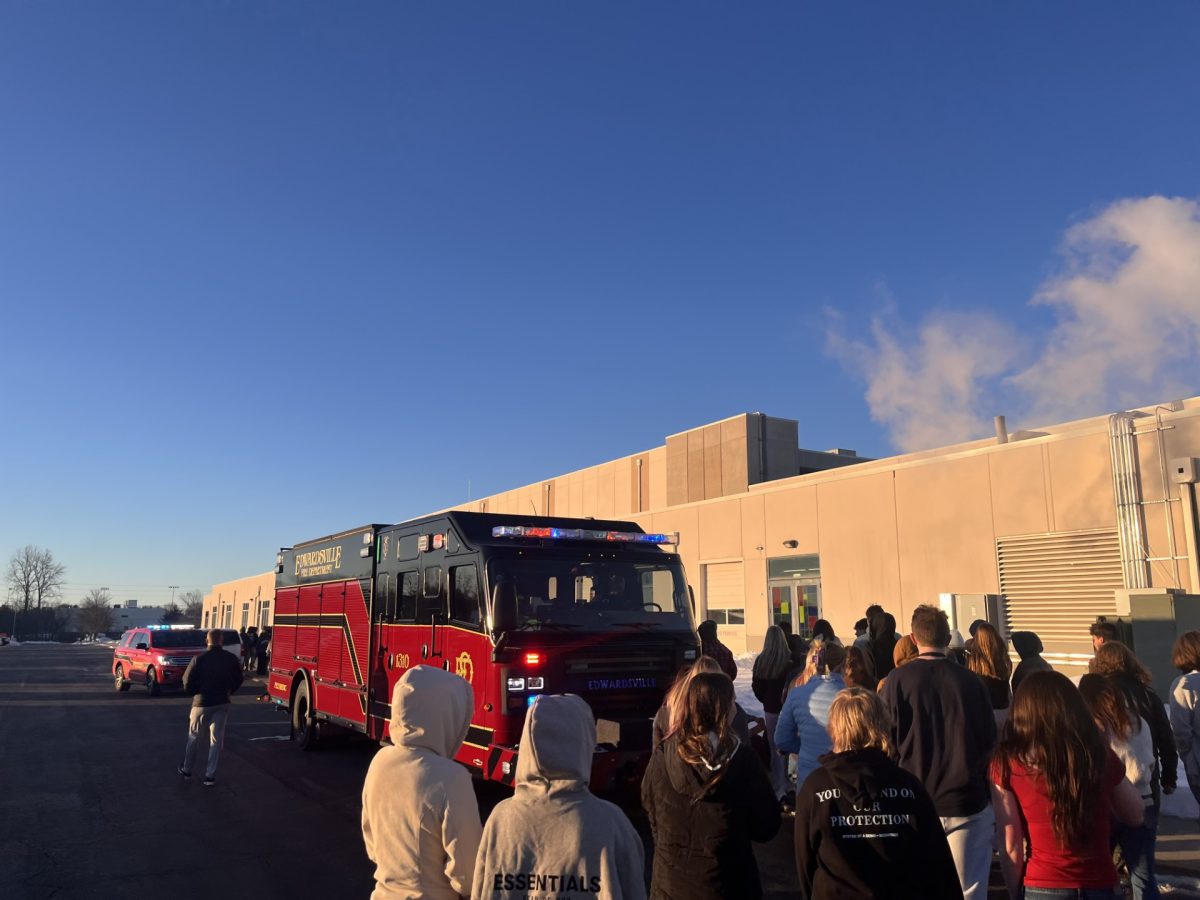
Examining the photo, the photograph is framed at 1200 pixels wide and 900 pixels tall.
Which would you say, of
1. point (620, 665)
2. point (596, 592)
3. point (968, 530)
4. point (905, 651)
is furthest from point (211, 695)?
point (968, 530)

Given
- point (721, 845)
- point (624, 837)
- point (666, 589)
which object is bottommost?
point (721, 845)

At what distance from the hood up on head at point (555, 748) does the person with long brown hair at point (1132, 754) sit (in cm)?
328

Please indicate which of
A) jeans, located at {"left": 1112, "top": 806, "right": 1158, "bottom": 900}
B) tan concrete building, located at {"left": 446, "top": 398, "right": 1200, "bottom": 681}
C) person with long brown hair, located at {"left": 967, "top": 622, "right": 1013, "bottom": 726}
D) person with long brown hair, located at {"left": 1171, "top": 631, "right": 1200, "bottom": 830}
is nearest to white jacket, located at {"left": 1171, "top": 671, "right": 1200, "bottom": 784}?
person with long brown hair, located at {"left": 1171, "top": 631, "right": 1200, "bottom": 830}

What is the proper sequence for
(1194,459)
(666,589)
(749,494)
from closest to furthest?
1. (666,589)
2. (1194,459)
3. (749,494)

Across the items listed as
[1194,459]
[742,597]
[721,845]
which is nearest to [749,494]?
[742,597]

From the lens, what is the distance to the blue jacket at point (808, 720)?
213 inches

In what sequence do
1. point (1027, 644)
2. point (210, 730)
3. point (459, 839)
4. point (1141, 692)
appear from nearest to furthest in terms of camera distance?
point (459, 839)
point (1141, 692)
point (1027, 644)
point (210, 730)

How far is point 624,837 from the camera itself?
2590mm

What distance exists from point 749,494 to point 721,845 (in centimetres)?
2305

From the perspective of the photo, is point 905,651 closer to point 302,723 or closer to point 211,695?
point 211,695

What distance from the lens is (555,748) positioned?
8.35ft

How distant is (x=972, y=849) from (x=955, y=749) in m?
0.56

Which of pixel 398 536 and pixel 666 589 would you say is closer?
pixel 666 589

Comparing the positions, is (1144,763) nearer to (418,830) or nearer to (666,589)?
(418,830)
